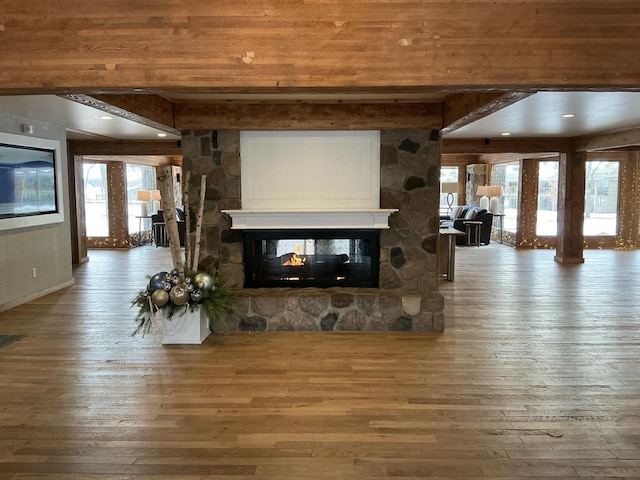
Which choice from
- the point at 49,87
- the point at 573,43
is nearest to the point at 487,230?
the point at 573,43

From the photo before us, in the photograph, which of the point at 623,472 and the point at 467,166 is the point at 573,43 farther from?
the point at 467,166

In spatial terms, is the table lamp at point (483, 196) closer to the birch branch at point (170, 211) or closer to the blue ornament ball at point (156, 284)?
the birch branch at point (170, 211)

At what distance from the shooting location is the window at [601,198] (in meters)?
11.5

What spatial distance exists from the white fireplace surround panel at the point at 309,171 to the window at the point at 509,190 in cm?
794

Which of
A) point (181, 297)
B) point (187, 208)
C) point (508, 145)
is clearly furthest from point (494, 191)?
point (181, 297)

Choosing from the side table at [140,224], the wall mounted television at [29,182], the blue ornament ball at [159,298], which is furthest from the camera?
the side table at [140,224]

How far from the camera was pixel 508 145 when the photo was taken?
9.38m

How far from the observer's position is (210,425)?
10.2ft

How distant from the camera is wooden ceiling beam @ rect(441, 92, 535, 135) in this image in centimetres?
344

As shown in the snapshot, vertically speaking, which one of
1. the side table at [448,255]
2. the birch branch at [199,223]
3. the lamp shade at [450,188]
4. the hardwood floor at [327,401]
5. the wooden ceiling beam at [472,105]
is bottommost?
the hardwood floor at [327,401]

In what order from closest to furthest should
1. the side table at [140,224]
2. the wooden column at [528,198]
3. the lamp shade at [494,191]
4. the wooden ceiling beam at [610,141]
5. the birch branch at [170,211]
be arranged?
the birch branch at [170,211]
the wooden ceiling beam at [610,141]
the wooden column at [528,198]
the side table at [140,224]
the lamp shade at [494,191]

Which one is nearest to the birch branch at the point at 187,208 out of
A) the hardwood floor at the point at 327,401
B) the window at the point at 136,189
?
the hardwood floor at the point at 327,401

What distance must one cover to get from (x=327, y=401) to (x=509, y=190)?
442 inches

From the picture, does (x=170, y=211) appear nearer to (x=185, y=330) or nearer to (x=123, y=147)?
(x=185, y=330)
